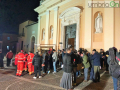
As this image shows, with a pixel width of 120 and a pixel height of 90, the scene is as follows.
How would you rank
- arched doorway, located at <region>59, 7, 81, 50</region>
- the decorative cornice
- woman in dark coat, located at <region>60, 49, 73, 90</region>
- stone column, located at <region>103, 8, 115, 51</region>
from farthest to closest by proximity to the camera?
the decorative cornice → arched doorway, located at <region>59, 7, 81, 50</region> → stone column, located at <region>103, 8, 115, 51</region> → woman in dark coat, located at <region>60, 49, 73, 90</region>

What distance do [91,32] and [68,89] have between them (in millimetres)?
6913

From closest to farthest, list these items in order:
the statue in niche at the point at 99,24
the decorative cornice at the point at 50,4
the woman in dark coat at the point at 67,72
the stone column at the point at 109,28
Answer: the woman in dark coat at the point at 67,72, the stone column at the point at 109,28, the statue in niche at the point at 99,24, the decorative cornice at the point at 50,4

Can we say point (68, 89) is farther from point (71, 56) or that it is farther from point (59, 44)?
point (59, 44)

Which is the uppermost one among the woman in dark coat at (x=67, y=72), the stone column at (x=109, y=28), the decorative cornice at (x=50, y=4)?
the decorative cornice at (x=50, y=4)

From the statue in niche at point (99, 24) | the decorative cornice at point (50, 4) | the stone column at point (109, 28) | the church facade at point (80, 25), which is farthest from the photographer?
the decorative cornice at point (50, 4)

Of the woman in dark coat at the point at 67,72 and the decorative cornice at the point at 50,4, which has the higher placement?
the decorative cornice at the point at 50,4

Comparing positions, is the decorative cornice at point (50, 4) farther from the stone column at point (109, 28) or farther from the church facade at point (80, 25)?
the stone column at point (109, 28)

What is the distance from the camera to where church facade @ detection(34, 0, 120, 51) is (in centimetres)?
824

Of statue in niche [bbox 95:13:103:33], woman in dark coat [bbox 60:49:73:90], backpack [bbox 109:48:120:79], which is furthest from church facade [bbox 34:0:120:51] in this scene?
woman in dark coat [bbox 60:49:73:90]

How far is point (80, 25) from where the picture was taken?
10.6 meters

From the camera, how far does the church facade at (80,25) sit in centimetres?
824

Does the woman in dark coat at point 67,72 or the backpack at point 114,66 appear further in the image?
the woman in dark coat at point 67,72

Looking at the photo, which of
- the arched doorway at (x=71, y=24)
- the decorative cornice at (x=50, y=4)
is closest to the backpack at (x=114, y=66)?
the arched doorway at (x=71, y=24)

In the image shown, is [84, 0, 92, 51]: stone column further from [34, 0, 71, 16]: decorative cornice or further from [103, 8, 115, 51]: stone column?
[34, 0, 71, 16]: decorative cornice
